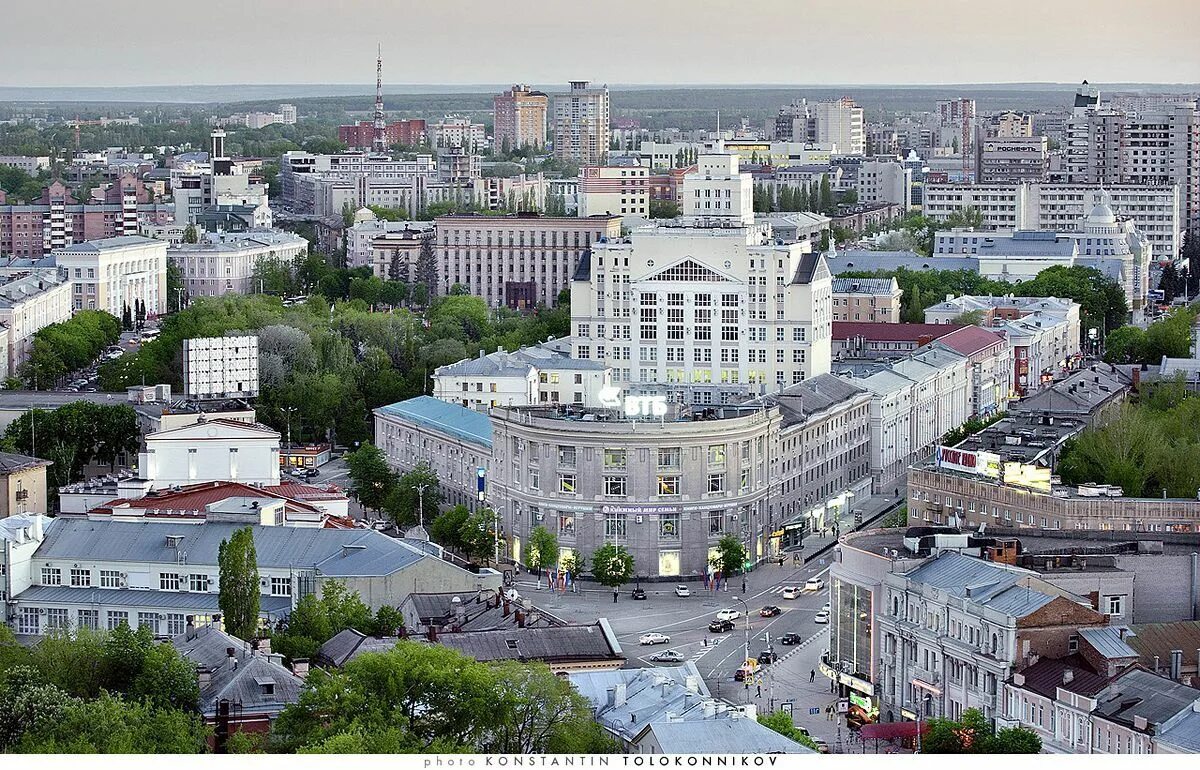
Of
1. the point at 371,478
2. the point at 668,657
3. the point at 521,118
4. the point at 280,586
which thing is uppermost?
the point at 521,118

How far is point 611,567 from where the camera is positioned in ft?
121

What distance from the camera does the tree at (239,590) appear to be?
96.5 ft

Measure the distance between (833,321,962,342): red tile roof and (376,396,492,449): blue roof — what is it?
52.5 ft

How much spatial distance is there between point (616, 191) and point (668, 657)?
203ft

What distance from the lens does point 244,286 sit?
280 feet

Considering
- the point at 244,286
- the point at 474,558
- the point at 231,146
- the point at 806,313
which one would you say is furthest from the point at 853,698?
the point at 231,146

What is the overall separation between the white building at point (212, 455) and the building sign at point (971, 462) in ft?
33.8

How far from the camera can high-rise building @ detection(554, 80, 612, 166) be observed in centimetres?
15025

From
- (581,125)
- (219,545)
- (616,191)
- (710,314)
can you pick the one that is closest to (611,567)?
(219,545)

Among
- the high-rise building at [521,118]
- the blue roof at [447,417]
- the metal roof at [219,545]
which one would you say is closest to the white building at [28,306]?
the blue roof at [447,417]

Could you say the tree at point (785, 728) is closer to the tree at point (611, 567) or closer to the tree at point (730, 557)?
the tree at point (611, 567)

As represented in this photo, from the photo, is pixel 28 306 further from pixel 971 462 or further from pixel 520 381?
pixel 971 462

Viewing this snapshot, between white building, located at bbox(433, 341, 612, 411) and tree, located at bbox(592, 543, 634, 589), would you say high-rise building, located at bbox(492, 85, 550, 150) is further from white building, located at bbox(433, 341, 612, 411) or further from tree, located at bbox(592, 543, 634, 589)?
tree, located at bbox(592, 543, 634, 589)

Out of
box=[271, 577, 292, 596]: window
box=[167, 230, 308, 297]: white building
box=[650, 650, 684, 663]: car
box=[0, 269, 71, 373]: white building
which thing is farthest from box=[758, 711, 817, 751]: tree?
box=[167, 230, 308, 297]: white building
